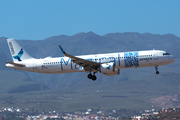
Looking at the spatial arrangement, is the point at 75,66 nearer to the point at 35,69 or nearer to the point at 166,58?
the point at 35,69

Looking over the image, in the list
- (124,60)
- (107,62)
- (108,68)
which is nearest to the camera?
(108,68)

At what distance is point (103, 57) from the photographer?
246ft

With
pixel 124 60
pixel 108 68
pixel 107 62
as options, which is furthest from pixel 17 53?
pixel 124 60

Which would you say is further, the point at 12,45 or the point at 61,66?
the point at 12,45

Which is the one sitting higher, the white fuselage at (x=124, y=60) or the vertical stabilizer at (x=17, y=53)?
the vertical stabilizer at (x=17, y=53)

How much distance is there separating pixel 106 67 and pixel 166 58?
12904mm

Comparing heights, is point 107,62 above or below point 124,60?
below

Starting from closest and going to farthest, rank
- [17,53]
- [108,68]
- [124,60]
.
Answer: [108,68] < [124,60] < [17,53]

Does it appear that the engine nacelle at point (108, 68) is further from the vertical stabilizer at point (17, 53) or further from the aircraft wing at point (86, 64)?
the vertical stabilizer at point (17, 53)

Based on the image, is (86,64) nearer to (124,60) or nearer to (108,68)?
(108,68)

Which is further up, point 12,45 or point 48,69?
point 12,45

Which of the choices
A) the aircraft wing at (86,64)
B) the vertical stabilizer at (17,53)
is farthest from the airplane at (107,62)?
the vertical stabilizer at (17,53)

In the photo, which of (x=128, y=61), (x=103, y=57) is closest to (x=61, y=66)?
(x=103, y=57)

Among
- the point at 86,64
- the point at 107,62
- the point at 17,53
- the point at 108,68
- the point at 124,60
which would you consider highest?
the point at 17,53
